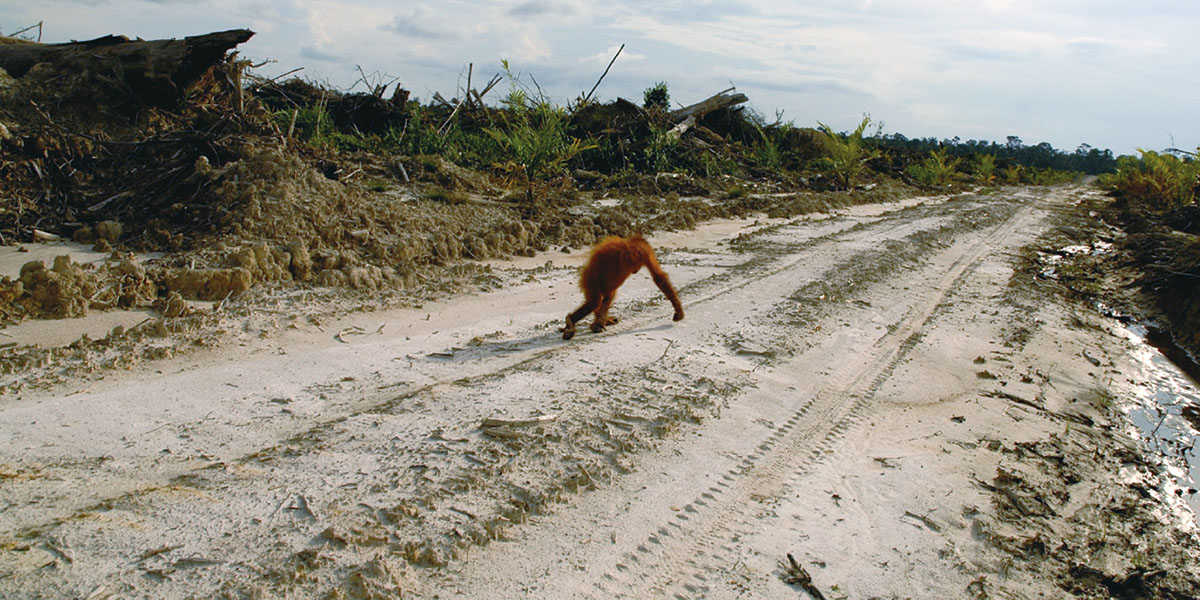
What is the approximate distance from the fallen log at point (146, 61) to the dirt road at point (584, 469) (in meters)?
4.32

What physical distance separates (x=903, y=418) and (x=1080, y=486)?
892mm

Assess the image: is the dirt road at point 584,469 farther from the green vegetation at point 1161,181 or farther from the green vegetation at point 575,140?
the green vegetation at point 1161,181

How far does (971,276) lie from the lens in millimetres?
8320

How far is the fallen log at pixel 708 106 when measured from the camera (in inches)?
743

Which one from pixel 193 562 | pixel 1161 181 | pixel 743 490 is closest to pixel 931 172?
pixel 1161 181

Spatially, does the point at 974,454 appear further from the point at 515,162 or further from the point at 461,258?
the point at 515,162

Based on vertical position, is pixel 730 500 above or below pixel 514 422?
below

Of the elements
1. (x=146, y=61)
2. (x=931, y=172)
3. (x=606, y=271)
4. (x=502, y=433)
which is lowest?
(x=502, y=433)

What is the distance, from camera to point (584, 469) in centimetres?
318

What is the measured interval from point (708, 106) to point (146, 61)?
14849 mm

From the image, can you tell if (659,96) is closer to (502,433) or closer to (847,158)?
(847,158)

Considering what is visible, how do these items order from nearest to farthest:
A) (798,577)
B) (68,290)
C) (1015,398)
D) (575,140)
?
(798,577) → (1015,398) → (68,290) → (575,140)

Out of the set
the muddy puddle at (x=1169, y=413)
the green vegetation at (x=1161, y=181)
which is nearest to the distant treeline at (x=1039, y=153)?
the green vegetation at (x=1161, y=181)

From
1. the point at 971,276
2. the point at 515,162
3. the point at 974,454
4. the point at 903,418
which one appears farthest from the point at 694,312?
the point at 515,162
